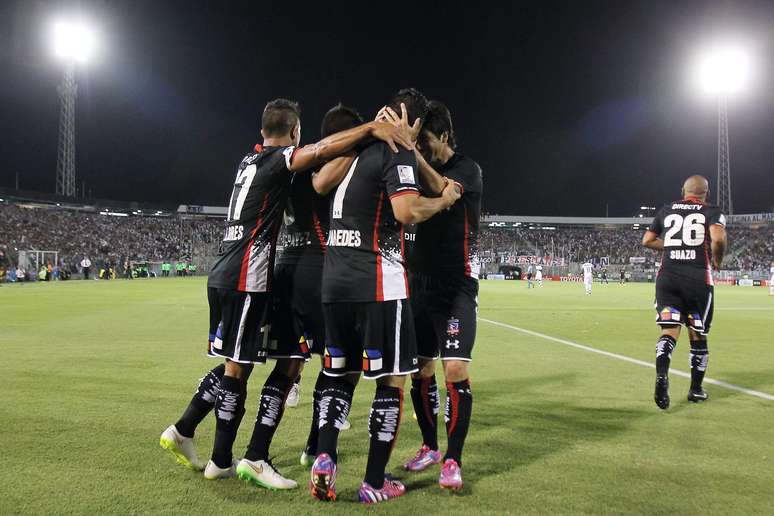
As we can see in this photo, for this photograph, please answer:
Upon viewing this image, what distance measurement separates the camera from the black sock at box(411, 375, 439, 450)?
4.07 m

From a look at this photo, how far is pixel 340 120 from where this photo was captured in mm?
3566

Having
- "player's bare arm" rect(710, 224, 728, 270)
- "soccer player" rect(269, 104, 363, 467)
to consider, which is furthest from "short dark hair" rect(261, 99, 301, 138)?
"player's bare arm" rect(710, 224, 728, 270)

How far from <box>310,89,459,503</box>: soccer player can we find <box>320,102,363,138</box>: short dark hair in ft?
0.91

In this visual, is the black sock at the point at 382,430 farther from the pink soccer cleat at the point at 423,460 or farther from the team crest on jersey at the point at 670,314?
the team crest on jersey at the point at 670,314

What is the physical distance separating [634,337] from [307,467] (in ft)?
31.6

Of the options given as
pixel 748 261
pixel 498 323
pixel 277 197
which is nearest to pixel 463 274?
pixel 277 197

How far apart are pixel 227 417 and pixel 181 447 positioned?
1.29 ft

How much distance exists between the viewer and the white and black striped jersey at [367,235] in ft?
10.8

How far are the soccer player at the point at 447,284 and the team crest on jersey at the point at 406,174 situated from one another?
53 centimetres

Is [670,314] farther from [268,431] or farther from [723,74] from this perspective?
[723,74]

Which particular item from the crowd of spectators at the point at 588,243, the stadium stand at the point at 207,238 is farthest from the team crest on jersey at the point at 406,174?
the crowd of spectators at the point at 588,243

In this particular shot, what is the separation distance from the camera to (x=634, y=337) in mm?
11625

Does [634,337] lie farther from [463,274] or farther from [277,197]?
[277,197]

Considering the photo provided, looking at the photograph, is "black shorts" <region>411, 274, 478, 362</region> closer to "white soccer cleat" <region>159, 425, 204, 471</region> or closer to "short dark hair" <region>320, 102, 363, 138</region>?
"short dark hair" <region>320, 102, 363, 138</region>
